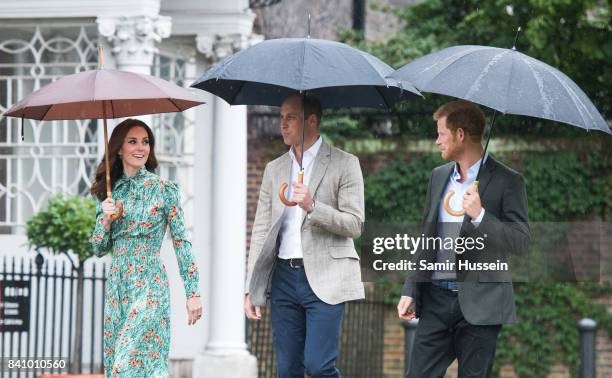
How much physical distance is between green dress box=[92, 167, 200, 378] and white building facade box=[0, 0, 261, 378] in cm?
426

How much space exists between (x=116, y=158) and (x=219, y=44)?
198 inches

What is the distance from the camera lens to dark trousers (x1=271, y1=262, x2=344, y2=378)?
6.72 m

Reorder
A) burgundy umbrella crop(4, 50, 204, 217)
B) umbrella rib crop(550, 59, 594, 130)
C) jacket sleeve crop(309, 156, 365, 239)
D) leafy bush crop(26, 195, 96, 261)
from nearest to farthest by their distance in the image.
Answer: umbrella rib crop(550, 59, 594, 130), jacket sleeve crop(309, 156, 365, 239), burgundy umbrella crop(4, 50, 204, 217), leafy bush crop(26, 195, 96, 261)

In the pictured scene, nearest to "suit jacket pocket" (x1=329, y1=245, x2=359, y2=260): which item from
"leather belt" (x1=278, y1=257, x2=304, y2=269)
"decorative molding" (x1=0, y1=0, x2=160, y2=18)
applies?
"leather belt" (x1=278, y1=257, x2=304, y2=269)

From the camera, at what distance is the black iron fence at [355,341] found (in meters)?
13.0

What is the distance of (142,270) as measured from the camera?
22.5ft

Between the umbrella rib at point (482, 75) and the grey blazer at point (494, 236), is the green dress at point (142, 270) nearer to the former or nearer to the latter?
the grey blazer at point (494, 236)

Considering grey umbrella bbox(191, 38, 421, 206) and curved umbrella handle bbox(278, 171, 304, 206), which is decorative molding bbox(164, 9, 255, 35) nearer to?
grey umbrella bbox(191, 38, 421, 206)

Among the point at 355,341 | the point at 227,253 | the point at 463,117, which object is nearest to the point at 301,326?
the point at 463,117

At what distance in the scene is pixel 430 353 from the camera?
6461mm

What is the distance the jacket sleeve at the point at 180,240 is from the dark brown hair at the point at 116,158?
0.24 metres

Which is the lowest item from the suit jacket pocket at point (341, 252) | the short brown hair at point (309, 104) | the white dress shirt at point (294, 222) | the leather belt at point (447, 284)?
the leather belt at point (447, 284)

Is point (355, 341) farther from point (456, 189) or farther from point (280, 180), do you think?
point (456, 189)

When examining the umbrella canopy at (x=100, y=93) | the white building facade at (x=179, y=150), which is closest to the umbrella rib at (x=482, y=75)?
the umbrella canopy at (x=100, y=93)
